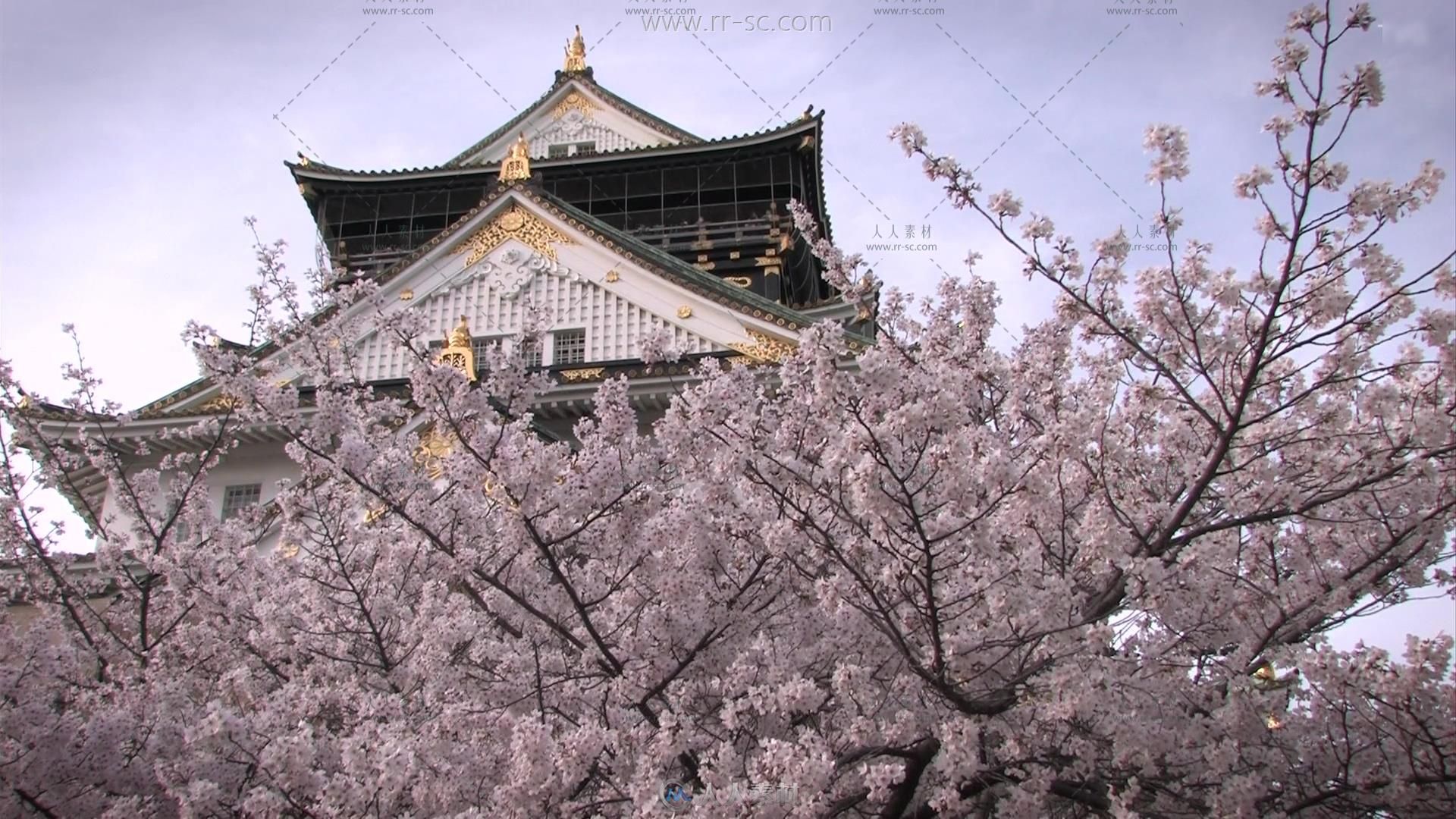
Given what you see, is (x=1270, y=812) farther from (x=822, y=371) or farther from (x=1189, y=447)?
(x=822, y=371)

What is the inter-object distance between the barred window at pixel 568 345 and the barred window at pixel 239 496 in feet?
14.5

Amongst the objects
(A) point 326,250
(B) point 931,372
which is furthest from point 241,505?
(B) point 931,372

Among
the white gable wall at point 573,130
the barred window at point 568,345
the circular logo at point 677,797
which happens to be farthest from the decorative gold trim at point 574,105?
the circular logo at point 677,797

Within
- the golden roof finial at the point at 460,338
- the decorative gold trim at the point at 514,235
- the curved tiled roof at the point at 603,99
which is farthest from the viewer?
the curved tiled roof at the point at 603,99

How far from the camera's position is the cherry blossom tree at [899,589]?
4.94 metres

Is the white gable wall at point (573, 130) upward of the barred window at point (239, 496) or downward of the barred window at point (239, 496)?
upward

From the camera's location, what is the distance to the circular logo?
5.22 m

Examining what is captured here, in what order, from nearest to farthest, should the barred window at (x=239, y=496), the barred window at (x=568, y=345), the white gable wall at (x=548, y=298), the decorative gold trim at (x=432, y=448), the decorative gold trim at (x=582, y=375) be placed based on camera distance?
the decorative gold trim at (x=432, y=448) < the decorative gold trim at (x=582, y=375) < the barred window at (x=239, y=496) < the white gable wall at (x=548, y=298) < the barred window at (x=568, y=345)

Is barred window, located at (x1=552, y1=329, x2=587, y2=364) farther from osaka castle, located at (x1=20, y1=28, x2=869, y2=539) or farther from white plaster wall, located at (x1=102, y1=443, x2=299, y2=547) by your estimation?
white plaster wall, located at (x1=102, y1=443, x2=299, y2=547)

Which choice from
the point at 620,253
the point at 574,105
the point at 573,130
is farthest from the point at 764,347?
the point at 574,105

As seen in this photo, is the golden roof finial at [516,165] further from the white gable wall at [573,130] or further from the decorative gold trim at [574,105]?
the decorative gold trim at [574,105]

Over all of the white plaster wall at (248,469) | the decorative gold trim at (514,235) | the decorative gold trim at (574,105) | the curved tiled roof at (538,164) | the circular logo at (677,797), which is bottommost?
the circular logo at (677,797)

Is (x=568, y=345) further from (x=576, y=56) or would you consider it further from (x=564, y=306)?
(x=576, y=56)

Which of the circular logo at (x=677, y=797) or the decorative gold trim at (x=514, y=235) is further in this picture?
the decorative gold trim at (x=514, y=235)
